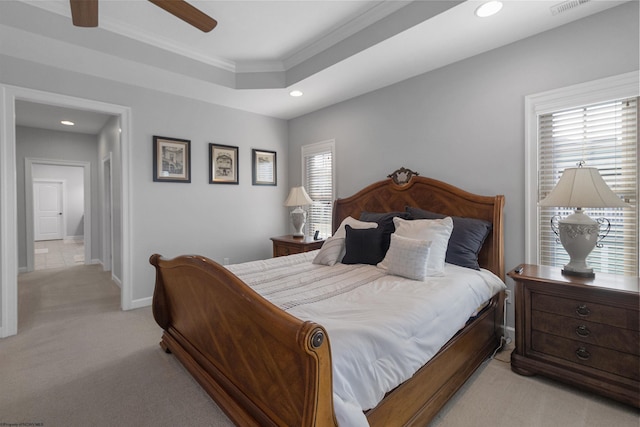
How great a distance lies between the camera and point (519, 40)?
2.55 meters

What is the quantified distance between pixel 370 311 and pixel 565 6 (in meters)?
2.53

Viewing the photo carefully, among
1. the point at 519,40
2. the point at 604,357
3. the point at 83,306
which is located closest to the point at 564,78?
the point at 519,40

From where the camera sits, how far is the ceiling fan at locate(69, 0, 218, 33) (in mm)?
1649

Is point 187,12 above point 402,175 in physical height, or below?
above

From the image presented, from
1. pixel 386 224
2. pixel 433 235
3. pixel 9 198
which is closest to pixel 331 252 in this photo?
pixel 386 224

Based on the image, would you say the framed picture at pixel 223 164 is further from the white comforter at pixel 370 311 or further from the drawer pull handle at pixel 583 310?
the drawer pull handle at pixel 583 310

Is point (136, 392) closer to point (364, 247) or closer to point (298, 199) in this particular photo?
point (364, 247)

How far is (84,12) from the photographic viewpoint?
1.71 meters

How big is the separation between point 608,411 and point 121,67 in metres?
4.68

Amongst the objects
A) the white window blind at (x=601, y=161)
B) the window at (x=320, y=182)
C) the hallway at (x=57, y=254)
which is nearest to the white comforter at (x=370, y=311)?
the white window blind at (x=601, y=161)

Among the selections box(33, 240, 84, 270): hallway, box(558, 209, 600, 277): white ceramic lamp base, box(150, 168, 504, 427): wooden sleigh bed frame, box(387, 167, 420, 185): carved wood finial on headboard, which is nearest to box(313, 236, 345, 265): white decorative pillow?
box(387, 167, 420, 185): carved wood finial on headboard

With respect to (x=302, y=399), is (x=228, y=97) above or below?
above

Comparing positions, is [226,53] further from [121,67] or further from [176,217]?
[176,217]

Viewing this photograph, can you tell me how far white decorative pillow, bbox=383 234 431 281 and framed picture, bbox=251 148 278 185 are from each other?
2.84 metres
